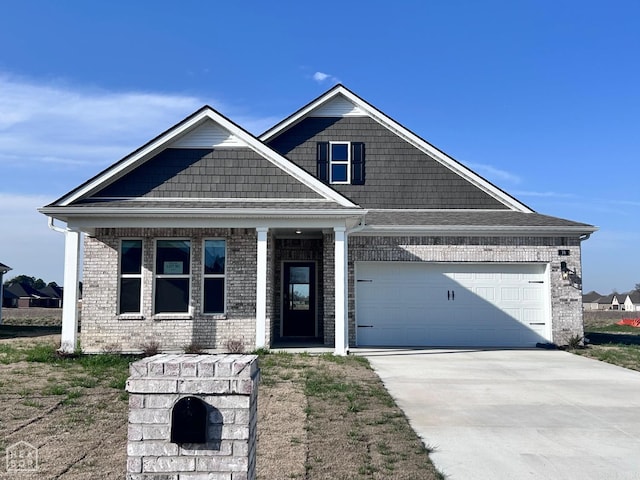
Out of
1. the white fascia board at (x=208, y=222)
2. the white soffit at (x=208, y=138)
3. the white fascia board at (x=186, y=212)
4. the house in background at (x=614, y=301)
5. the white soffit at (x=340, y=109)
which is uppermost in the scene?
the white soffit at (x=340, y=109)

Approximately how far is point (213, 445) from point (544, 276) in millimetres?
12696

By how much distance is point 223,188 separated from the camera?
1247 cm

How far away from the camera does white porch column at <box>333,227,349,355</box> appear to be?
11.9 m

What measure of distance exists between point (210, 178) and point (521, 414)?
829 cm

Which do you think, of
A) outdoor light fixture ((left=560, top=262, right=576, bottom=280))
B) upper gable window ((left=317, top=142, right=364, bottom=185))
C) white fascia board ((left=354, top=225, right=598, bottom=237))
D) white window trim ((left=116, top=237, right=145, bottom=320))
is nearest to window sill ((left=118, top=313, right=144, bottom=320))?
white window trim ((left=116, top=237, right=145, bottom=320))

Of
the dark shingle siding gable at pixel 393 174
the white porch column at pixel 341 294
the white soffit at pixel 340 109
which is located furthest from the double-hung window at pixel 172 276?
the white soffit at pixel 340 109

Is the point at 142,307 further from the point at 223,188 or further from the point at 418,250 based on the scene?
the point at 418,250

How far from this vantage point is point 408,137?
16.0 m

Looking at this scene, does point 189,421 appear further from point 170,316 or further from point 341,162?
point 341,162

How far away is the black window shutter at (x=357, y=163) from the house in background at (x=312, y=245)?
0.06 m

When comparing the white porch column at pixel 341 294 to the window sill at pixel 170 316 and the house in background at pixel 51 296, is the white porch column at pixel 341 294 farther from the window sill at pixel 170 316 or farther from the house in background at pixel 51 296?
the house in background at pixel 51 296

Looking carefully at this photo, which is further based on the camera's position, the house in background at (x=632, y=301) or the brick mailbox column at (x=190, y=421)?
the house in background at (x=632, y=301)

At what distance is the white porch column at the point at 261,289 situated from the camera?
1179cm

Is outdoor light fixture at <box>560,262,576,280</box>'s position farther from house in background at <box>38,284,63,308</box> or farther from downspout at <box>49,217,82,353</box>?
house in background at <box>38,284,63,308</box>
